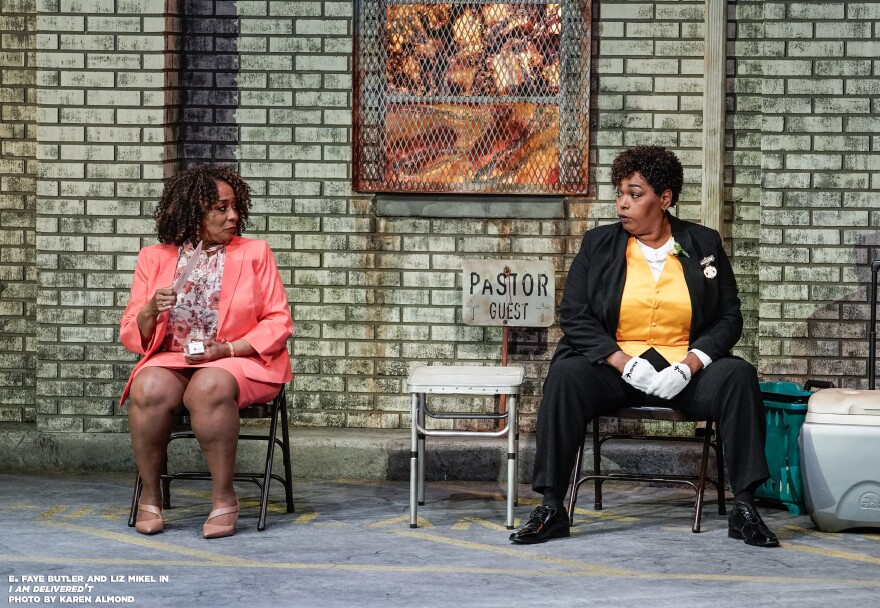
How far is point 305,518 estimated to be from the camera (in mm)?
6617

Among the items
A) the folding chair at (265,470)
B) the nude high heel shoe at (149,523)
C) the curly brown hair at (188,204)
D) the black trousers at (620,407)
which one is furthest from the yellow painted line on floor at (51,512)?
the black trousers at (620,407)

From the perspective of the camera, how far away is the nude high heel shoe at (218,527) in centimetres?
612

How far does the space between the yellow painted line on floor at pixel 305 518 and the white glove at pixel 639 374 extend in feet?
5.30

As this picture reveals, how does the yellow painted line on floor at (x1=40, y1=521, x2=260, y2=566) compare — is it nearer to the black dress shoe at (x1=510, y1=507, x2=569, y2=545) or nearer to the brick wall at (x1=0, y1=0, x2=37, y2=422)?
the black dress shoe at (x1=510, y1=507, x2=569, y2=545)

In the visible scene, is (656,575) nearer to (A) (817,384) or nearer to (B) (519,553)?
(B) (519,553)

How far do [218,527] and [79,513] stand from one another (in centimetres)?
92

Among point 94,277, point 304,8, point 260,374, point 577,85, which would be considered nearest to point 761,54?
point 577,85

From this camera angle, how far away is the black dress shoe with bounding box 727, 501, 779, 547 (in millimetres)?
6016

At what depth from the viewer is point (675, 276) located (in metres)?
6.59

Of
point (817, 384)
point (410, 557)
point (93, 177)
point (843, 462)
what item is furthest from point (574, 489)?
point (93, 177)

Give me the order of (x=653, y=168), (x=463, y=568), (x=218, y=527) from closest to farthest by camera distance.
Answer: (x=463, y=568) < (x=218, y=527) < (x=653, y=168)

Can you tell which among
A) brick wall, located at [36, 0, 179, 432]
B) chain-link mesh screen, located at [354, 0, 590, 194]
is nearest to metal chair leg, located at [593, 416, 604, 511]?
chain-link mesh screen, located at [354, 0, 590, 194]

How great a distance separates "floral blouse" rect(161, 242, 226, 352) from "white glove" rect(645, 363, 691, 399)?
2048 mm

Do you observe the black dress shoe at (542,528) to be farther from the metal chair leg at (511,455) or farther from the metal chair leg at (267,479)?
the metal chair leg at (267,479)
